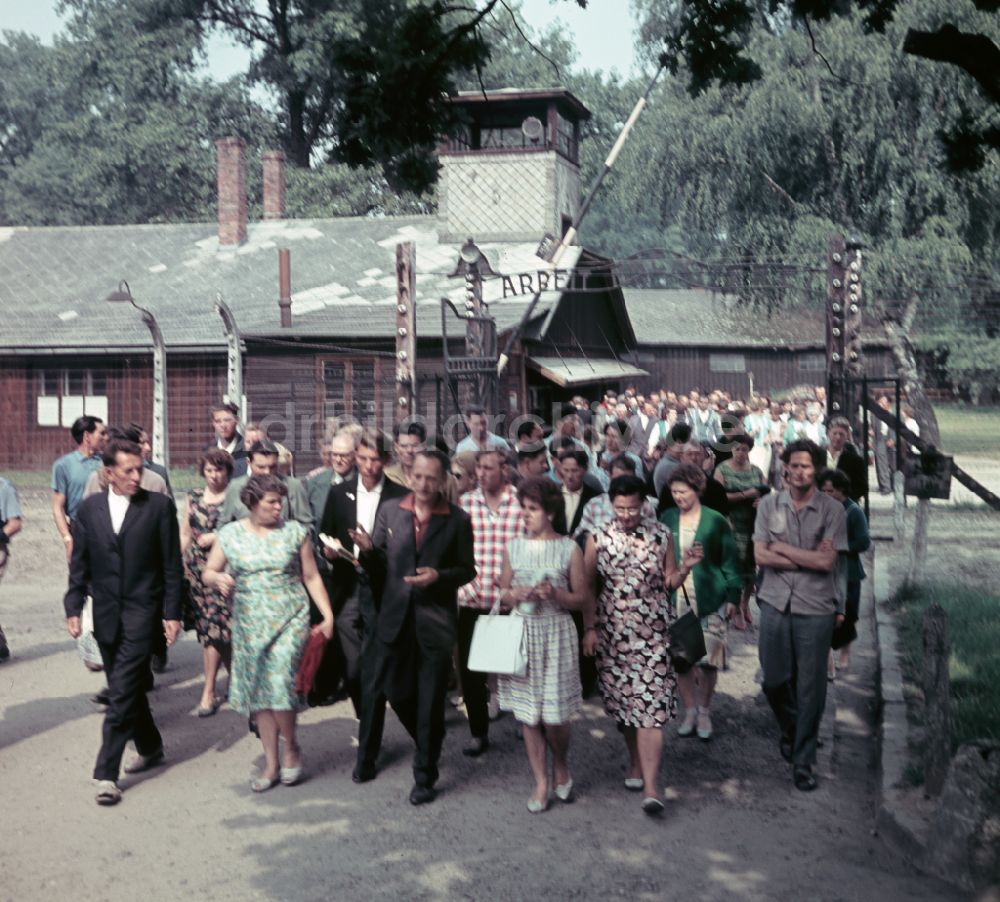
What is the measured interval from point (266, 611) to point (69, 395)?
24.0 metres

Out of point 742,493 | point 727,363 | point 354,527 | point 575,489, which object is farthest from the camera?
point 727,363

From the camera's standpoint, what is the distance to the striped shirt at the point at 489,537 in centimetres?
809

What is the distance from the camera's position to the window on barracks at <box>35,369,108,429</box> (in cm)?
2947

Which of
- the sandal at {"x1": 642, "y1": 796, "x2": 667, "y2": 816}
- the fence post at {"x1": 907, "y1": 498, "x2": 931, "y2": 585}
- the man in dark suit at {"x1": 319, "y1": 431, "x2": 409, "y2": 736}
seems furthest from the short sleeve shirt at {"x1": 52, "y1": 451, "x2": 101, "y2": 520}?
the fence post at {"x1": 907, "y1": 498, "x2": 931, "y2": 585}

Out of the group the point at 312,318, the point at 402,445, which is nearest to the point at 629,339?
the point at 312,318

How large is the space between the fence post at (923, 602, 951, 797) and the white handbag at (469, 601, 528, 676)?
207 centimetres

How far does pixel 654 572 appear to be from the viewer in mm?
7074

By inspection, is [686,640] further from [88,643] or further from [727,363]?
[727,363]

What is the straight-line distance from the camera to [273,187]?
37.3 m

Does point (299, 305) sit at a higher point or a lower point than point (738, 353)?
higher

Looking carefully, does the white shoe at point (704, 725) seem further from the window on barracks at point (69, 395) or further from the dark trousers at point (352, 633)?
the window on barracks at point (69, 395)

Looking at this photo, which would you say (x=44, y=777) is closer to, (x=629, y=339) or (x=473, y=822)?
(x=473, y=822)

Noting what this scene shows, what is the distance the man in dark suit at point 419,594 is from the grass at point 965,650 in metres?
2.94

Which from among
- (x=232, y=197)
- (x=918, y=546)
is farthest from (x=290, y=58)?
(x=918, y=546)
